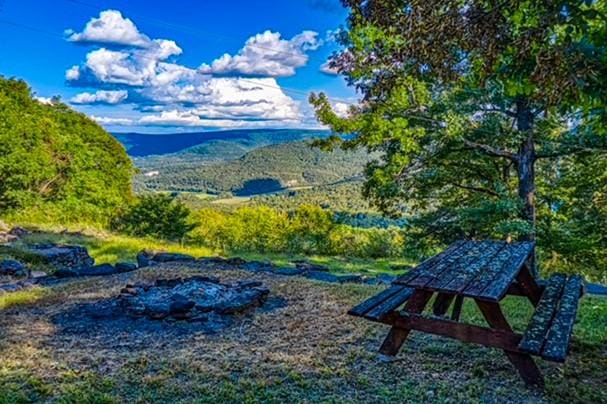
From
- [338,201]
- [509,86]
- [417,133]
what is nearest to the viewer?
[509,86]

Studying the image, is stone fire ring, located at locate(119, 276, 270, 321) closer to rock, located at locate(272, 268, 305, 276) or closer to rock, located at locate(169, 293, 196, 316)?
rock, located at locate(169, 293, 196, 316)

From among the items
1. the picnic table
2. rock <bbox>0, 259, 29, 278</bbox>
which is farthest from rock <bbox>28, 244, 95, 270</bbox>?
the picnic table

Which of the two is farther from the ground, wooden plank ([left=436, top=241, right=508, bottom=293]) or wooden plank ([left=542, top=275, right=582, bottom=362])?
wooden plank ([left=436, top=241, right=508, bottom=293])

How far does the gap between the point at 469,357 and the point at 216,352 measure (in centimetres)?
220

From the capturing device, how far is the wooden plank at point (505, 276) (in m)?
3.01

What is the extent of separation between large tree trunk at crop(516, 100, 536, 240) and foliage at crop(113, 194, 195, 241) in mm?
17609

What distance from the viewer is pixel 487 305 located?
3295mm

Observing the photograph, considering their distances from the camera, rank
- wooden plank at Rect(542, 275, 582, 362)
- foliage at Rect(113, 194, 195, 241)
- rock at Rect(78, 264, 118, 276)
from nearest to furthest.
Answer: wooden plank at Rect(542, 275, 582, 362) < rock at Rect(78, 264, 118, 276) < foliage at Rect(113, 194, 195, 241)

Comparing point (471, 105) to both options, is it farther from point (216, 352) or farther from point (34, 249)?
point (34, 249)

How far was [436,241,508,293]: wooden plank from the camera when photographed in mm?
3281

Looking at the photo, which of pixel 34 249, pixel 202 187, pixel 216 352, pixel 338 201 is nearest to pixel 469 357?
pixel 216 352

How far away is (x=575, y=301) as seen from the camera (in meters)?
3.67

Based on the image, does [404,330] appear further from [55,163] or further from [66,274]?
[55,163]

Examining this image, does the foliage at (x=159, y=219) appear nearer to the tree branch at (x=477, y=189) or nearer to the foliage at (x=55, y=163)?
the foliage at (x=55, y=163)
